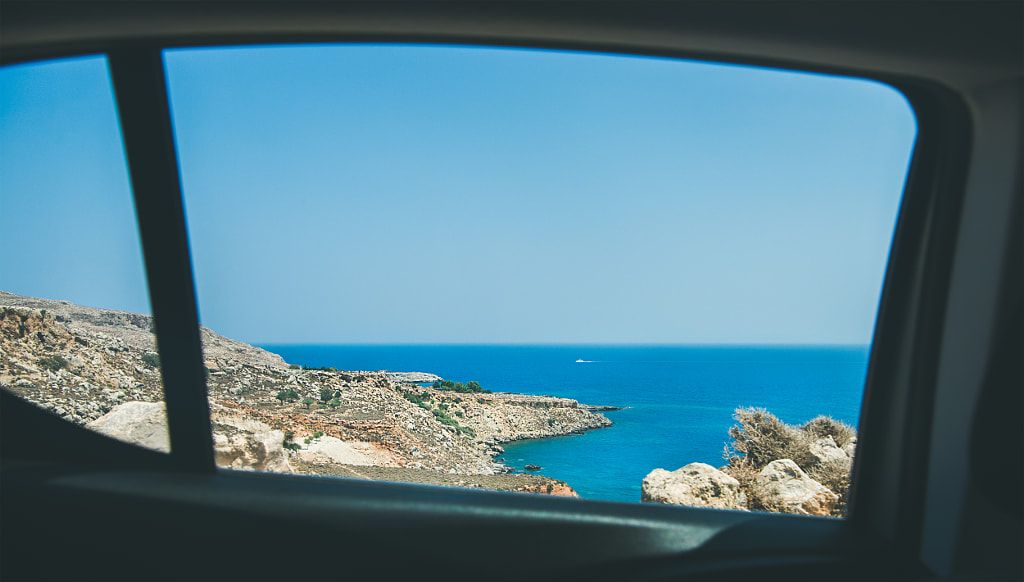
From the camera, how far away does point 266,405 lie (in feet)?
11.7

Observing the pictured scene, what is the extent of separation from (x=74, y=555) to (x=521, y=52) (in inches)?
71.8

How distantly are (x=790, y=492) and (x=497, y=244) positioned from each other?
4.37m

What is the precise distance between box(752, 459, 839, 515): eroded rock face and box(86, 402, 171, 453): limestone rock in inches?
95.6

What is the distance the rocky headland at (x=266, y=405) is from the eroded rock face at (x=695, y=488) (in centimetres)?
69

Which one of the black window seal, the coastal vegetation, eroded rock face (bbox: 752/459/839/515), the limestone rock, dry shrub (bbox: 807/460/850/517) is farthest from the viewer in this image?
the coastal vegetation

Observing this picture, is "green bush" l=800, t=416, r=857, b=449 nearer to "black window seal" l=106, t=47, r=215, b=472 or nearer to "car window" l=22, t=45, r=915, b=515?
"car window" l=22, t=45, r=915, b=515

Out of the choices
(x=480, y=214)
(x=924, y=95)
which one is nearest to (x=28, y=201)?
(x=924, y=95)

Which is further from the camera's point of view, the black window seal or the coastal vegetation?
the coastal vegetation

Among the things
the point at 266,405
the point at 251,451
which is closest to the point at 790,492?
the point at 251,451

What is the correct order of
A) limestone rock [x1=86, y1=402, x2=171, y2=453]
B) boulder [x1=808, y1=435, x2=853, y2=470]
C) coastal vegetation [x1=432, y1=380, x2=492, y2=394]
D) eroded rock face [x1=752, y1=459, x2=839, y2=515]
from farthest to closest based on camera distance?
coastal vegetation [x1=432, y1=380, x2=492, y2=394] < boulder [x1=808, y1=435, x2=853, y2=470] < eroded rock face [x1=752, y1=459, x2=839, y2=515] < limestone rock [x1=86, y1=402, x2=171, y2=453]

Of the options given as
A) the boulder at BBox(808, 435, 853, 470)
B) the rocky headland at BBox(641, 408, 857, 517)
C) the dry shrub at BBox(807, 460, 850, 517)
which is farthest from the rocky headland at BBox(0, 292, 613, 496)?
the boulder at BBox(808, 435, 853, 470)

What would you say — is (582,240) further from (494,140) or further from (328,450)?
(328,450)

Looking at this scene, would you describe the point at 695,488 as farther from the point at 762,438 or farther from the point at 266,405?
the point at 266,405

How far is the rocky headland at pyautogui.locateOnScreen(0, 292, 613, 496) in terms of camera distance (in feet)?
6.33
